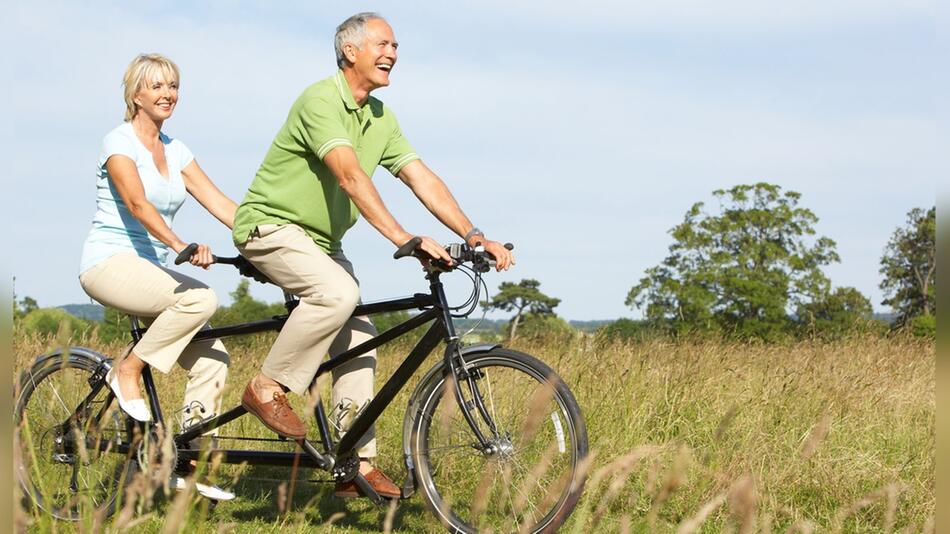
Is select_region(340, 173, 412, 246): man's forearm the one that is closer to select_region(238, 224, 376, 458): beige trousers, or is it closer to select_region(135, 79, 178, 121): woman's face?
select_region(238, 224, 376, 458): beige trousers

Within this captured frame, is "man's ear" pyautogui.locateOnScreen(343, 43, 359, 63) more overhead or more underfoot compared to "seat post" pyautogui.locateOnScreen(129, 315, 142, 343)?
more overhead

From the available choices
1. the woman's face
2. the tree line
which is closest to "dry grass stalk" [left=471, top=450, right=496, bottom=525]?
the woman's face

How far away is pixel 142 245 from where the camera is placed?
5430mm

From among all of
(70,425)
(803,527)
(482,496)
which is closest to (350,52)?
(482,496)

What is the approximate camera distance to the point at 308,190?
5004mm

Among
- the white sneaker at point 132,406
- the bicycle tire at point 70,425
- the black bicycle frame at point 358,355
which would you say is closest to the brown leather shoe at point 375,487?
the black bicycle frame at point 358,355

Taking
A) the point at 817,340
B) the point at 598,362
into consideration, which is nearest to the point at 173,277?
the point at 598,362

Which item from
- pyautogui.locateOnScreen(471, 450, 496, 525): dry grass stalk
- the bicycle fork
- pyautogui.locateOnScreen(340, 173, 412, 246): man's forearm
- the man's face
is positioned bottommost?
pyautogui.locateOnScreen(471, 450, 496, 525): dry grass stalk

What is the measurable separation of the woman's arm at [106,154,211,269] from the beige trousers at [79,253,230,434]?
0.94ft

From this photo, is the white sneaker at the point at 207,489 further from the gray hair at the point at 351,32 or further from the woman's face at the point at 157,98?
the gray hair at the point at 351,32

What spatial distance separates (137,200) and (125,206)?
32 cm

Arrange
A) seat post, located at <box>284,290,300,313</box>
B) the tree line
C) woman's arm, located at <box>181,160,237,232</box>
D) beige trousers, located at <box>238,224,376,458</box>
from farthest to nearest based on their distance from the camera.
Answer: the tree line < woman's arm, located at <box>181,160,237,232</box> < seat post, located at <box>284,290,300,313</box> < beige trousers, located at <box>238,224,376,458</box>

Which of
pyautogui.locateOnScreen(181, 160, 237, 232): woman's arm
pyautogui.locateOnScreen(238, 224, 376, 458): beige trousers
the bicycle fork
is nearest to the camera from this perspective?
the bicycle fork

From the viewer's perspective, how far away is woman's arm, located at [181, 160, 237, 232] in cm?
570
